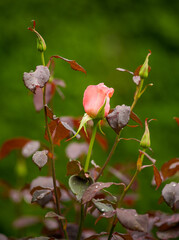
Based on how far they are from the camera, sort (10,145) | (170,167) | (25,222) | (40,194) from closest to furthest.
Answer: (40,194), (170,167), (10,145), (25,222)

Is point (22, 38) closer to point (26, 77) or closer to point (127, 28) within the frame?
point (127, 28)

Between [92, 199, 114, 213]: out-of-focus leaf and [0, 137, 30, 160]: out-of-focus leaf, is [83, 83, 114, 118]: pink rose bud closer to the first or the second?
[92, 199, 114, 213]: out-of-focus leaf

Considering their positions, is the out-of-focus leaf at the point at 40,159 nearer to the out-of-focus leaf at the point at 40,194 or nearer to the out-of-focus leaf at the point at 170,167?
the out-of-focus leaf at the point at 40,194

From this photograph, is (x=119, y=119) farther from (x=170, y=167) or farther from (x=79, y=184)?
(x=170, y=167)

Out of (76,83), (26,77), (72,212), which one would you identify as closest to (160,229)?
(26,77)

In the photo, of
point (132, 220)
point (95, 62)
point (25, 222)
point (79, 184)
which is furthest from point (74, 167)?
point (95, 62)

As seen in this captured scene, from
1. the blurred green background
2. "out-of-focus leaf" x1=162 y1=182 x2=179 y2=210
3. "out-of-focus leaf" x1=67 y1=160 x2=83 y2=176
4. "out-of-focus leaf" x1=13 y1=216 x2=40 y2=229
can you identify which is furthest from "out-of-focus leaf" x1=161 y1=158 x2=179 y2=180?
the blurred green background
